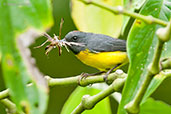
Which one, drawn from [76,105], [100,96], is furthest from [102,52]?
[100,96]

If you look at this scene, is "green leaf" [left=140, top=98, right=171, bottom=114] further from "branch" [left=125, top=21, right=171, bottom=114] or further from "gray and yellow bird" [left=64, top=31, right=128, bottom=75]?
"gray and yellow bird" [left=64, top=31, right=128, bottom=75]

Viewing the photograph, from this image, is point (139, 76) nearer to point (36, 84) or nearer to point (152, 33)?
point (152, 33)

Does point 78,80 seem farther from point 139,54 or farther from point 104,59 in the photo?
point 104,59

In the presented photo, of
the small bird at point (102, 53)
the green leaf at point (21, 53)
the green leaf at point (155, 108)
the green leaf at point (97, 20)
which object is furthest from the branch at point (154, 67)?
the small bird at point (102, 53)

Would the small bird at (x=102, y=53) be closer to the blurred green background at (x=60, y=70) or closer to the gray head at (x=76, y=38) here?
the gray head at (x=76, y=38)

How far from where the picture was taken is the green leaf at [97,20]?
5.35 feet

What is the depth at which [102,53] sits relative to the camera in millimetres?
3033

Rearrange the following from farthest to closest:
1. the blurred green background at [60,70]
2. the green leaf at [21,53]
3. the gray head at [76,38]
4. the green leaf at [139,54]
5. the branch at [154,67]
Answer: the blurred green background at [60,70] < the gray head at [76,38] < the green leaf at [139,54] < the branch at [154,67] < the green leaf at [21,53]

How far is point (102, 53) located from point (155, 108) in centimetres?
150

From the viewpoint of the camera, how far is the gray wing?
9.95 feet

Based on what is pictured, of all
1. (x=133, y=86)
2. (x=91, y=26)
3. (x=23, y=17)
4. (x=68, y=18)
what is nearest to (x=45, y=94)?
(x=23, y=17)

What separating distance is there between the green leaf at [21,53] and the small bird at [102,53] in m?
2.18

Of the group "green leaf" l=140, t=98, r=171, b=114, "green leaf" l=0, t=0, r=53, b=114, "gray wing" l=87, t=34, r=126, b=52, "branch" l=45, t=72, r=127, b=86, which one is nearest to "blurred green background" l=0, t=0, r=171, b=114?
"gray wing" l=87, t=34, r=126, b=52

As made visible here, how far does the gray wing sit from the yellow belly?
0.04 m
